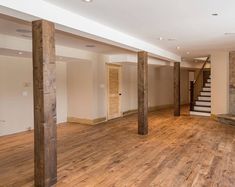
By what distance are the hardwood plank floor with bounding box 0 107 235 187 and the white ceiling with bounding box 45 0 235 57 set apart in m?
2.53

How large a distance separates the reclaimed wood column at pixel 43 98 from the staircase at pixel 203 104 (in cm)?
763

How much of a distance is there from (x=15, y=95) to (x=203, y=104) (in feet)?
24.8

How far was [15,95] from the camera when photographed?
6.35 metres

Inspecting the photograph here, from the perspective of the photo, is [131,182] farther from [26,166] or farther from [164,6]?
[164,6]

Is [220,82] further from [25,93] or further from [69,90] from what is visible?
[25,93]

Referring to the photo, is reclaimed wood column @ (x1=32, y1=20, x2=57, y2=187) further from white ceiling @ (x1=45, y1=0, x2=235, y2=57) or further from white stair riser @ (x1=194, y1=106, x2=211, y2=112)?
white stair riser @ (x1=194, y1=106, x2=211, y2=112)

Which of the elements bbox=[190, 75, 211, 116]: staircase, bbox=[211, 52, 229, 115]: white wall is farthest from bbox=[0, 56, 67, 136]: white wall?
bbox=[190, 75, 211, 116]: staircase

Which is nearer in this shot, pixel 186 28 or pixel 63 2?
pixel 63 2

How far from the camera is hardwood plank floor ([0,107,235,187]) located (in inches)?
130

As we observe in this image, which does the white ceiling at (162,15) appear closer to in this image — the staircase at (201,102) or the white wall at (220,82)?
the white wall at (220,82)

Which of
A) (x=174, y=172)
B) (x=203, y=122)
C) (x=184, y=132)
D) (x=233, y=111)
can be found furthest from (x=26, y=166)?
(x=233, y=111)

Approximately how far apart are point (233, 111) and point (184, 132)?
2.90m

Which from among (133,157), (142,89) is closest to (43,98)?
(133,157)

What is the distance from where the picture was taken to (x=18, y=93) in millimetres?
6426
